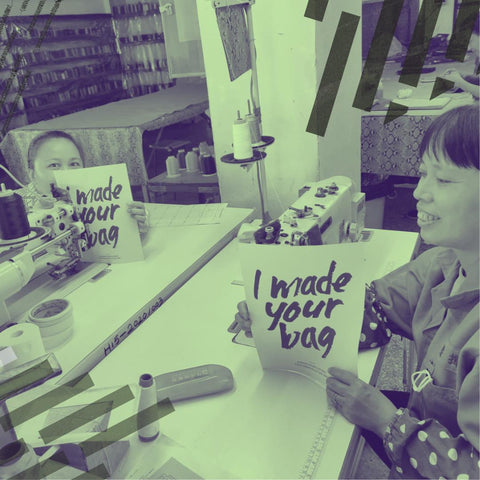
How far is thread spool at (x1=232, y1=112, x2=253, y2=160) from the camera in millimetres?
1491

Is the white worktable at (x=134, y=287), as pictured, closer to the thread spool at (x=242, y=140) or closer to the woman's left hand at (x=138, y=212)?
the woman's left hand at (x=138, y=212)

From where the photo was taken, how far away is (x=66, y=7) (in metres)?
4.25

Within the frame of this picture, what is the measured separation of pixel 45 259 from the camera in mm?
1400

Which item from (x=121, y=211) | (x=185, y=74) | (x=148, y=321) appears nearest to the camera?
(x=148, y=321)

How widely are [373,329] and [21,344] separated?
77 cm

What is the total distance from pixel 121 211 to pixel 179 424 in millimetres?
808

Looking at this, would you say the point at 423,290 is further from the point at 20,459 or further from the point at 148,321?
the point at 20,459

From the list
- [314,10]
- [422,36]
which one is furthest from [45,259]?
[422,36]

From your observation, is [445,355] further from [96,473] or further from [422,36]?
[422,36]

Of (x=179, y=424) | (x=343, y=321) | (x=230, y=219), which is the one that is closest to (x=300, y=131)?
(x=230, y=219)

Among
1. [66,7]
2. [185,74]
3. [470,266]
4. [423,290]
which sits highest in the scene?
[66,7]

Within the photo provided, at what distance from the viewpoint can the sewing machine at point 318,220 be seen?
3.89ft

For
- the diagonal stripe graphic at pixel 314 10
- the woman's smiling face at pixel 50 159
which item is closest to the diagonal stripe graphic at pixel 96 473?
the woman's smiling face at pixel 50 159

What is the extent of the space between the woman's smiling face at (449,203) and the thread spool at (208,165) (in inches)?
58.4
